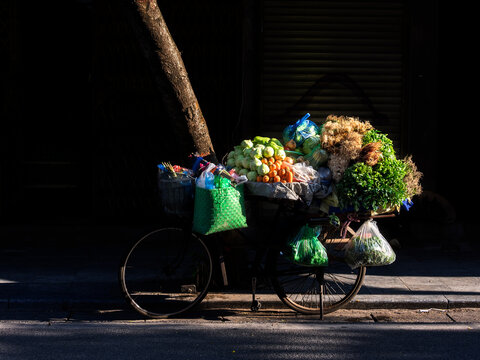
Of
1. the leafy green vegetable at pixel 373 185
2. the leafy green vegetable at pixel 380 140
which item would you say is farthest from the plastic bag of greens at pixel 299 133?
the leafy green vegetable at pixel 373 185

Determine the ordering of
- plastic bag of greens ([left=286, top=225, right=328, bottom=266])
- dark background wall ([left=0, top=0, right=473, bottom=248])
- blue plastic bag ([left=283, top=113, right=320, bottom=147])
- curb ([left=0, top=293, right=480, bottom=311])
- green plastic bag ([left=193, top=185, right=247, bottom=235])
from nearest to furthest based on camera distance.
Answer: green plastic bag ([left=193, top=185, right=247, bottom=235]) → plastic bag of greens ([left=286, top=225, right=328, bottom=266]) → blue plastic bag ([left=283, top=113, right=320, bottom=147]) → curb ([left=0, top=293, right=480, bottom=311]) → dark background wall ([left=0, top=0, right=473, bottom=248])

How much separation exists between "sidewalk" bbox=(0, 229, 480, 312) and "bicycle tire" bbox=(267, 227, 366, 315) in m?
0.22

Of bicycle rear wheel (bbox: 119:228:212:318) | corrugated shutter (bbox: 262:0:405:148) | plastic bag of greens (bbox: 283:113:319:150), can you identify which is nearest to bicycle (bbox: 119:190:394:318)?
bicycle rear wheel (bbox: 119:228:212:318)

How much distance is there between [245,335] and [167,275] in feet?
3.75

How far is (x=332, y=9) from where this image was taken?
1001cm

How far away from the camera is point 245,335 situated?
5691mm

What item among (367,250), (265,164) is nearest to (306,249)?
(367,250)

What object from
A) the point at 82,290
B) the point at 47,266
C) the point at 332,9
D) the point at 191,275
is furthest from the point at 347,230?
the point at 332,9

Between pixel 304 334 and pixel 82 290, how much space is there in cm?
250

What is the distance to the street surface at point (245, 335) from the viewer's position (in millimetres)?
5176

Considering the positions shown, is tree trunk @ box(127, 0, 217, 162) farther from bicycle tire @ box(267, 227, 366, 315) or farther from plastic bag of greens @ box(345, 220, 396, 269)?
plastic bag of greens @ box(345, 220, 396, 269)

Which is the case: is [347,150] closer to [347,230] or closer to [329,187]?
[329,187]

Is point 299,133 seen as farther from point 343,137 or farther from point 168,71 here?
point 168,71

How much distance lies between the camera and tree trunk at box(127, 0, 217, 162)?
6633 millimetres
